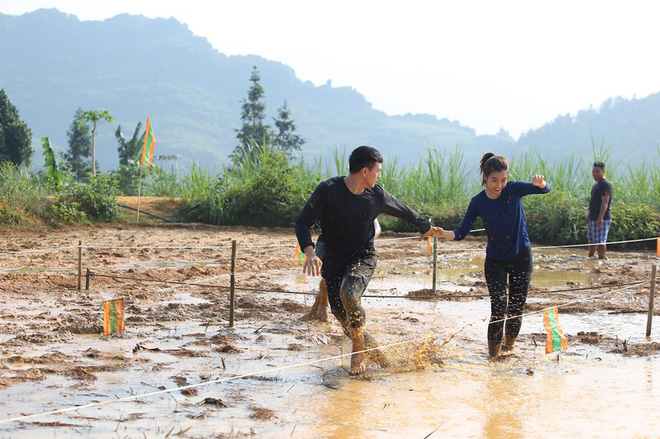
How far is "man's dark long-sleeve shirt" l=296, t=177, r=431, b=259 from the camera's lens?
214 inches

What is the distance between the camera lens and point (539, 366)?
20.0 ft

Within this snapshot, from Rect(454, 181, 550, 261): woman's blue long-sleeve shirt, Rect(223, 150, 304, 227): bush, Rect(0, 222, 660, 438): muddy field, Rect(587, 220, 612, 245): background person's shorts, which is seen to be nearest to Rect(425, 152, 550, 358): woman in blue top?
Rect(454, 181, 550, 261): woman's blue long-sleeve shirt

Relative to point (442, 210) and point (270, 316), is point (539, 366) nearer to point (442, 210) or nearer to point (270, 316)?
point (270, 316)

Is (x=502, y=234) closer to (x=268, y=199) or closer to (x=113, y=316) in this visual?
(x=113, y=316)

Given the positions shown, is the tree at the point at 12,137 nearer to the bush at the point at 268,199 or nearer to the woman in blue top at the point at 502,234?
the bush at the point at 268,199

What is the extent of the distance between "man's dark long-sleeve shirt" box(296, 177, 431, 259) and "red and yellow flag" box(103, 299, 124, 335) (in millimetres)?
2275

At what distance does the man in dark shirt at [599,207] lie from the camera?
1255 cm

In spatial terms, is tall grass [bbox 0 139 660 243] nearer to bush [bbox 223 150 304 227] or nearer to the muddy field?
bush [bbox 223 150 304 227]

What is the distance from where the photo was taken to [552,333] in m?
6.29

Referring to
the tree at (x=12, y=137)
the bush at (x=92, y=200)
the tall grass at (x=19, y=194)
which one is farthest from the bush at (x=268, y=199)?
the tree at (x=12, y=137)

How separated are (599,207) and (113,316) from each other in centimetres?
898

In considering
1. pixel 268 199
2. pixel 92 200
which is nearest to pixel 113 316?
pixel 92 200

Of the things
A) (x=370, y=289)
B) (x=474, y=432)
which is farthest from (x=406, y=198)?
(x=474, y=432)

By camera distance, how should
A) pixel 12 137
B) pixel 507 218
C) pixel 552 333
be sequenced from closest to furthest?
1. pixel 507 218
2. pixel 552 333
3. pixel 12 137
